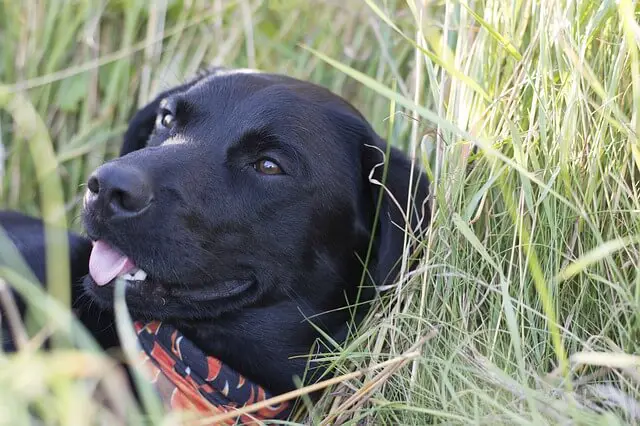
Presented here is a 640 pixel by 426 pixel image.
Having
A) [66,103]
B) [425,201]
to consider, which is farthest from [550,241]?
[66,103]

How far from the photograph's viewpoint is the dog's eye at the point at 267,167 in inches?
87.4

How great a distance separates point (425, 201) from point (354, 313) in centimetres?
40

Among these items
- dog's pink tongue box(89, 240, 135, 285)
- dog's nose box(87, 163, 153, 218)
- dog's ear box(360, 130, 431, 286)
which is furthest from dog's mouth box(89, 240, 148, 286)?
dog's ear box(360, 130, 431, 286)

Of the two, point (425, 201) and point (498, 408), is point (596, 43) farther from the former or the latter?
point (498, 408)

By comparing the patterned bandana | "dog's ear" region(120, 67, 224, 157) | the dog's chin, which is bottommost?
the patterned bandana

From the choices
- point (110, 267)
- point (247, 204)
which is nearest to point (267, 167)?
point (247, 204)

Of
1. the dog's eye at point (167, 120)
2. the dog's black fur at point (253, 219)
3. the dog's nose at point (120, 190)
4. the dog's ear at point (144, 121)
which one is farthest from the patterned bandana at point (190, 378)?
the dog's ear at point (144, 121)

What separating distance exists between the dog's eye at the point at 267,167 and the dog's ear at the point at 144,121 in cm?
57

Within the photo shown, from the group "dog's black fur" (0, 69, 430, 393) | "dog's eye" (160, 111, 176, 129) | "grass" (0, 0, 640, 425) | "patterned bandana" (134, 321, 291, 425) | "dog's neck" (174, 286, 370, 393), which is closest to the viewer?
"grass" (0, 0, 640, 425)

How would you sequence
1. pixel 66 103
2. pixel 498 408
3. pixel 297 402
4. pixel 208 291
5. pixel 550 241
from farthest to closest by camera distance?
pixel 66 103
pixel 297 402
pixel 208 291
pixel 550 241
pixel 498 408

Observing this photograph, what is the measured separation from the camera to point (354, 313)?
2.34 m

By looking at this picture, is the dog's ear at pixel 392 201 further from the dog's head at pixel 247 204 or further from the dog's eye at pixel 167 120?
the dog's eye at pixel 167 120

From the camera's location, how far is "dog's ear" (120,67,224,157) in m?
2.71

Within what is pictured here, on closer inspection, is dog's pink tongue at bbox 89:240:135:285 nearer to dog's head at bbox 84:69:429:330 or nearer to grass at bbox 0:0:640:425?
dog's head at bbox 84:69:429:330
